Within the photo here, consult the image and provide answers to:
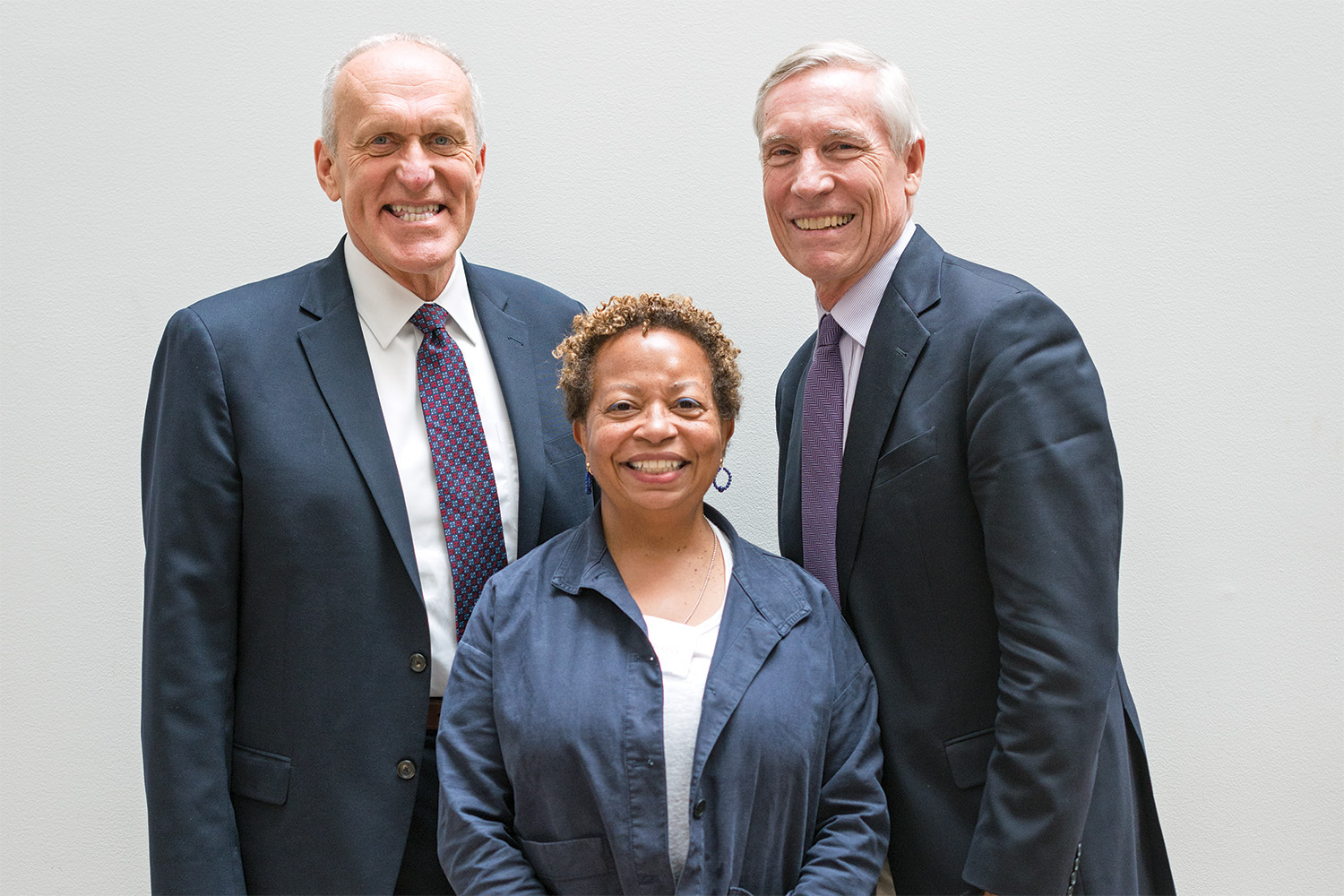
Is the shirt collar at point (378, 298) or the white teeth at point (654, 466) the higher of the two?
the shirt collar at point (378, 298)

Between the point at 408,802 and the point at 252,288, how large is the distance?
105cm

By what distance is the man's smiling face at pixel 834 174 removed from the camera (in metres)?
2.04

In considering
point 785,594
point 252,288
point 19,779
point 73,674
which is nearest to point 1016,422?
point 785,594

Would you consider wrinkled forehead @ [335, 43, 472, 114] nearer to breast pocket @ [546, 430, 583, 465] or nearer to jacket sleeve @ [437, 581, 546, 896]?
breast pocket @ [546, 430, 583, 465]

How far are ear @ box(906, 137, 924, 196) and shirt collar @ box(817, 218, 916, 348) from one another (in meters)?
0.09

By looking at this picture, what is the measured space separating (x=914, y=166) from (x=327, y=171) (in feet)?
3.85

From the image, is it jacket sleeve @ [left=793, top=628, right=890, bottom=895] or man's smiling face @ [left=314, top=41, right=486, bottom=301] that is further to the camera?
man's smiling face @ [left=314, top=41, right=486, bottom=301]

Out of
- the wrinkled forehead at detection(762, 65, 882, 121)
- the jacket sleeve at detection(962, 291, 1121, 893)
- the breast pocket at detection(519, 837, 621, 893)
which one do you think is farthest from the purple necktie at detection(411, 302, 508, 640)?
the jacket sleeve at detection(962, 291, 1121, 893)

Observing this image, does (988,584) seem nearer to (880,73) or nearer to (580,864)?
(580,864)

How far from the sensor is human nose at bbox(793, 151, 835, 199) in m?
2.04

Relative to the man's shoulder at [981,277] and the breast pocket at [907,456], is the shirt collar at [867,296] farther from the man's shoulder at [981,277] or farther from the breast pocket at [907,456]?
the breast pocket at [907,456]

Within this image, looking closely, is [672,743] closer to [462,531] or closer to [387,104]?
[462,531]

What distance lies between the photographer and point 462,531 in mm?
2137

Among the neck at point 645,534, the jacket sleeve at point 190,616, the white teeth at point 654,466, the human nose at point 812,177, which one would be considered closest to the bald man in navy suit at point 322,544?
the jacket sleeve at point 190,616
